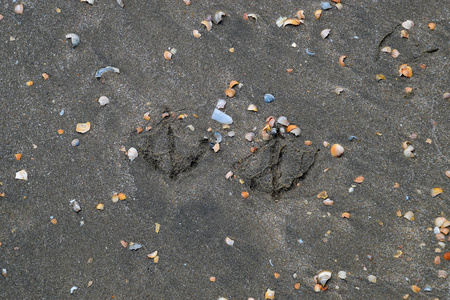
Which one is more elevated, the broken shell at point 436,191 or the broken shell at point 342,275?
the broken shell at point 436,191

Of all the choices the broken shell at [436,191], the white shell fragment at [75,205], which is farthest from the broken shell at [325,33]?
the white shell fragment at [75,205]

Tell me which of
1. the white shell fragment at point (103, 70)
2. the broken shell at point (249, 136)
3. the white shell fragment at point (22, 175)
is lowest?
the white shell fragment at point (22, 175)

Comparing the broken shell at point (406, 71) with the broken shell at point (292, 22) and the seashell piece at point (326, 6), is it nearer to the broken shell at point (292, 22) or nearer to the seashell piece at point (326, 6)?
the seashell piece at point (326, 6)

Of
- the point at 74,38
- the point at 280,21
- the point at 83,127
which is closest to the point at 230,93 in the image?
the point at 280,21

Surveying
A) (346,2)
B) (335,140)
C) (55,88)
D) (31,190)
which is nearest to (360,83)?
(335,140)

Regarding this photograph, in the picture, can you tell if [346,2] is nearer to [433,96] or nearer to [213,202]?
[433,96]

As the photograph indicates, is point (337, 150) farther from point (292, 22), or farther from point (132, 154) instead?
point (132, 154)

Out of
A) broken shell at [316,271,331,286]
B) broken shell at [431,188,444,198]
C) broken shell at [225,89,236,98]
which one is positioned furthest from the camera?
broken shell at [225,89,236,98]

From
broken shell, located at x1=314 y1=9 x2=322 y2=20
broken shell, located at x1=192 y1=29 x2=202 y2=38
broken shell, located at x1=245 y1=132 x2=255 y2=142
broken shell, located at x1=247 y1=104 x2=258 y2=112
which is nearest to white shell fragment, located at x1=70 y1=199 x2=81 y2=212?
broken shell, located at x1=245 y1=132 x2=255 y2=142

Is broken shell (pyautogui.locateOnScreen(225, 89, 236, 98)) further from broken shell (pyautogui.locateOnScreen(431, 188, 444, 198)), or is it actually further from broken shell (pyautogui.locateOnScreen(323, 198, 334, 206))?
broken shell (pyautogui.locateOnScreen(431, 188, 444, 198))
